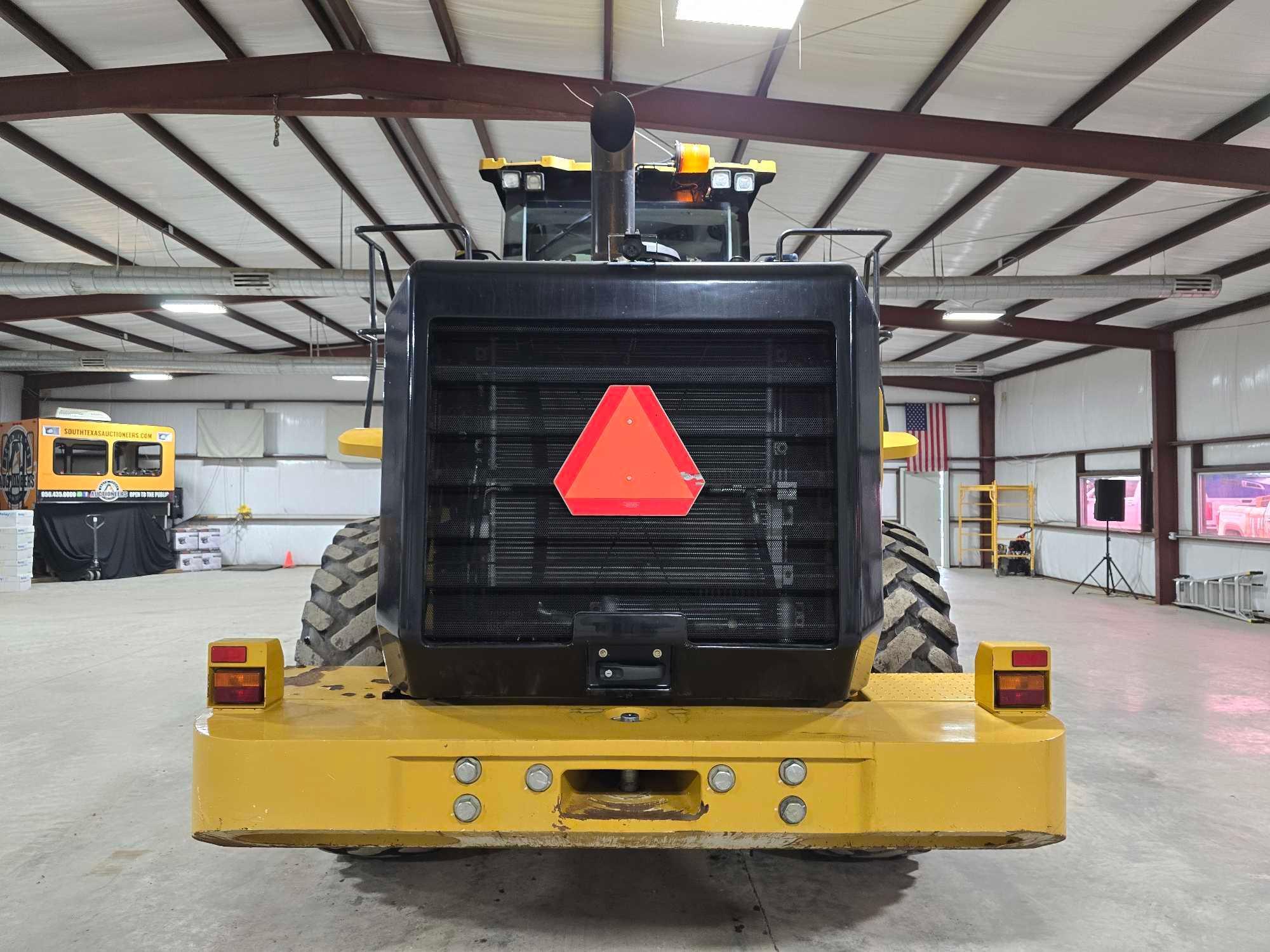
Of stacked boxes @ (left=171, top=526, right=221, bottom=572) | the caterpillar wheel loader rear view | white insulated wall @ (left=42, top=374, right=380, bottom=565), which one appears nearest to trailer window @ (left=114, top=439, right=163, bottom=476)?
stacked boxes @ (left=171, top=526, right=221, bottom=572)

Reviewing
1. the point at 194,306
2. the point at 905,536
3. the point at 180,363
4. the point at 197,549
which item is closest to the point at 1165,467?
the point at 905,536

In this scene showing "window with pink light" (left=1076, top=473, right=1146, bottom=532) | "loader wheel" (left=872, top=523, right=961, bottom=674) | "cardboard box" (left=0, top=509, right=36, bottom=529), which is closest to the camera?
"loader wheel" (left=872, top=523, right=961, bottom=674)

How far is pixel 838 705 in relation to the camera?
2617mm

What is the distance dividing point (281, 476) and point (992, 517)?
1861 cm

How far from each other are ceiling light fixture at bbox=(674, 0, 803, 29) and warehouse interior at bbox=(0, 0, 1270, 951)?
0.10 ft

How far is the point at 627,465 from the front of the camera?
2500 mm

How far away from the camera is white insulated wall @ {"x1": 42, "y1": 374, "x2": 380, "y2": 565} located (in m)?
21.3

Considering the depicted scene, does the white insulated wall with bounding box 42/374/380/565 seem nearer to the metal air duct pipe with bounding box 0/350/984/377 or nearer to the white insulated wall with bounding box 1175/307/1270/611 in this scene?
the metal air duct pipe with bounding box 0/350/984/377

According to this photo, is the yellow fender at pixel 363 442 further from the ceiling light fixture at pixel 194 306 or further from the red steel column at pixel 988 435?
the red steel column at pixel 988 435

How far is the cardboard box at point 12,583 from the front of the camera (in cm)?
1560

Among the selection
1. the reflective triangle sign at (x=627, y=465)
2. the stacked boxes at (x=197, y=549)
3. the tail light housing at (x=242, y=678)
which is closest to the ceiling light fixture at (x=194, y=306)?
the stacked boxes at (x=197, y=549)

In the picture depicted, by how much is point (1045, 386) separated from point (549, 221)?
17679mm

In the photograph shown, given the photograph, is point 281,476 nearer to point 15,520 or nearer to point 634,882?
point 15,520

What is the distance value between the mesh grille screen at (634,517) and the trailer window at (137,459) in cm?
1987
